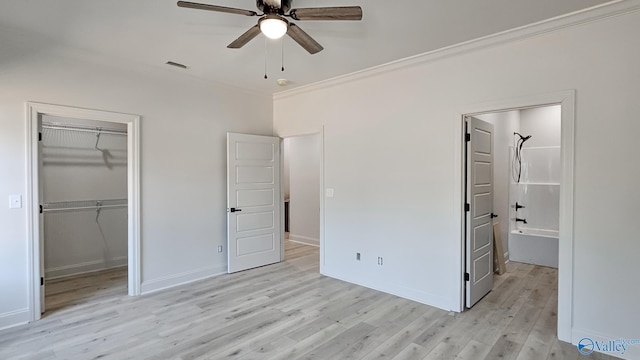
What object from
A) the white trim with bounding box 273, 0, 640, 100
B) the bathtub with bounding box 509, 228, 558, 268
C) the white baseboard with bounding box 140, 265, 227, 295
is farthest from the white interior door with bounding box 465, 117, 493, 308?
the white baseboard with bounding box 140, 265, 227, 295

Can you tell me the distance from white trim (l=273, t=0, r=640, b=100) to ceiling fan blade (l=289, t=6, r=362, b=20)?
69.1 inches

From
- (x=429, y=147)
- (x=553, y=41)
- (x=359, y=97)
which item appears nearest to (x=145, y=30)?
(x=359, y=97)

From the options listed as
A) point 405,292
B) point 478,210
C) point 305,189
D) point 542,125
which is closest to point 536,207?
point 542,125

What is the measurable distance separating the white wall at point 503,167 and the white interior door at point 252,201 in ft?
11.3

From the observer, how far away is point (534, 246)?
5285mm

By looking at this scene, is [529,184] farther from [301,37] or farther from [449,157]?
[301,37]

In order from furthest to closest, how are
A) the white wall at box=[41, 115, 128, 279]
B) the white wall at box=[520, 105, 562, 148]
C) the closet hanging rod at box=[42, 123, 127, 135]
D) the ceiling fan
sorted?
the white wall at box=[520, 105, 562, 148] → the white wall at box=[41, 115, 128, 279] → the closet hanging rod at box=[42, 123, 127, 135] → the ceiling fan

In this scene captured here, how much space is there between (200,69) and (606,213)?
4.48 meters

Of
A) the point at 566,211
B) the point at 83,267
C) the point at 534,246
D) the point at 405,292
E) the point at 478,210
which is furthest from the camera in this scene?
the point at 534,246

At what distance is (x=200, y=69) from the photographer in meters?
4.16

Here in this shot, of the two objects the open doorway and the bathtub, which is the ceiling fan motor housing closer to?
the open doorway

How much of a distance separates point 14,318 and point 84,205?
6.51ft

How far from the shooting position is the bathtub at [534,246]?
16.8 ft

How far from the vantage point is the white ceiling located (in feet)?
8.50
